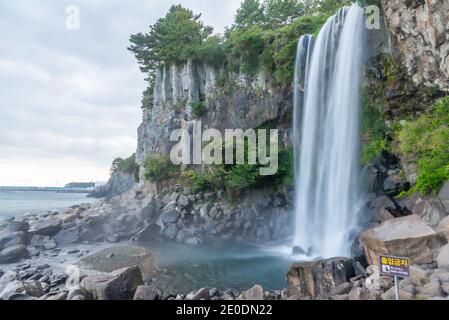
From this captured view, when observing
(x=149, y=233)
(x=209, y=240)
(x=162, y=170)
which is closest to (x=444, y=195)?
(x=209, y=240)

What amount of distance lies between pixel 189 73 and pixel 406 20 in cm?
1877

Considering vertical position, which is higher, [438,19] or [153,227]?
[438,19]

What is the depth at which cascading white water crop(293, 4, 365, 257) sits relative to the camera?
15.4 m

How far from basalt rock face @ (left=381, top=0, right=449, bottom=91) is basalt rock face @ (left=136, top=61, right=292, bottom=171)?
762cm

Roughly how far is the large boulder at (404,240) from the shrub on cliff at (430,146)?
9.39 ft

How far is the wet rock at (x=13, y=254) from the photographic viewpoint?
15.5 metres

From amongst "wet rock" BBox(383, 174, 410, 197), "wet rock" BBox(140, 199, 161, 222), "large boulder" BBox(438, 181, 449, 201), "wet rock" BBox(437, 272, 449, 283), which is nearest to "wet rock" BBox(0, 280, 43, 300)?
"wet rock" BBox(437, 272, 449, 283)

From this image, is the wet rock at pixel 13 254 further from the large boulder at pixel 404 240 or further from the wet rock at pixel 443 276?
the wet rock at pixel 443 276

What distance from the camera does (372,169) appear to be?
48.2 feet

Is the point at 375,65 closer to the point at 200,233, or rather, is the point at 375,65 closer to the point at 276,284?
the point at 276,284

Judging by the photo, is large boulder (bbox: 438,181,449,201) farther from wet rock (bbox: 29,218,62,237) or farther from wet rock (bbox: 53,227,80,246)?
wet rock (bbox: 29,218,62,237)

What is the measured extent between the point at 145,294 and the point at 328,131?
533 inches
